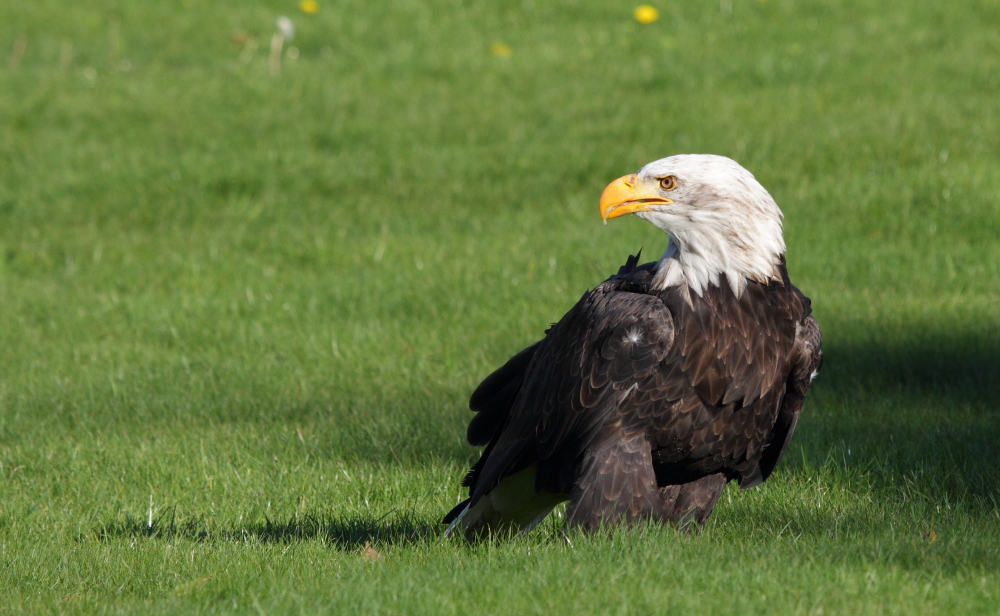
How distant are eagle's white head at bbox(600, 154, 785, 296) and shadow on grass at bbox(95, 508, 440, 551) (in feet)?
5.45

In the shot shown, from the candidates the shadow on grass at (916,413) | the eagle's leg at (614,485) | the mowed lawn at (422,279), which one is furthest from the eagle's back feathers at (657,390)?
the shadow on grass at (916,413)

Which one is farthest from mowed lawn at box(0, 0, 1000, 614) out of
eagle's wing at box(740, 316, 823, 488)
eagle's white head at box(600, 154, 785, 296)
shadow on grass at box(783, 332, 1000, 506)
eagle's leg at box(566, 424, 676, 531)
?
eagle's white head at box(600, 154, 785, 296)

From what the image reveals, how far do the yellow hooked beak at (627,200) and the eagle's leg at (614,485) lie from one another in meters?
0.91

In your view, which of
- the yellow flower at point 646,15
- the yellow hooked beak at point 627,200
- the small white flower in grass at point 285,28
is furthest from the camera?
the yellow flower at point 646,15

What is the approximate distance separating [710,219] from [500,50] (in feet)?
33.5

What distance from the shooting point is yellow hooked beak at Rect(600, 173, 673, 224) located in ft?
Answer: 16.2

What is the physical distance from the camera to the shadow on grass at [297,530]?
5207 millimetres

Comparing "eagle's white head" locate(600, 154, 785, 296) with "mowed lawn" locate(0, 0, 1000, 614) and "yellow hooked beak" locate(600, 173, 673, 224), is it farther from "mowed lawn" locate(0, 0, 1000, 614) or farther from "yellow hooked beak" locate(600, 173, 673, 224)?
"mowed lawn" locate(0, 0, 1000, 614)

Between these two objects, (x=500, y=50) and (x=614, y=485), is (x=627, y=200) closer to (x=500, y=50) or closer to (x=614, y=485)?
(x=614, y=485)

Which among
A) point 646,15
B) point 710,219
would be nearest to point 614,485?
point 710,219

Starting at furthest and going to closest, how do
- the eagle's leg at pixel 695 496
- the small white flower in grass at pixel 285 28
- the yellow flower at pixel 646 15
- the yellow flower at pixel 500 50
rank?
the yellow flower at pixel 646 15 < the yellow flower at pixel 500 50 < the small white flower in grass at pixel 285 28 < the eagle's leg at pixel 695 496

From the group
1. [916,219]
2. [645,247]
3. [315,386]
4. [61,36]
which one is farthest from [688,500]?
[61,36]

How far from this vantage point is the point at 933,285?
341 inches

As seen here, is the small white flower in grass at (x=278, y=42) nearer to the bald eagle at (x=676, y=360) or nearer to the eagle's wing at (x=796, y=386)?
the bald eagle at (x=676, y=360)
